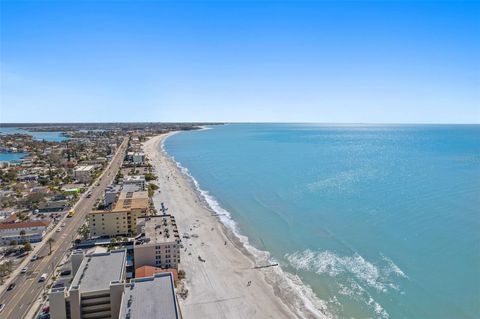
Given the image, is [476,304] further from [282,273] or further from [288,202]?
[288,202]

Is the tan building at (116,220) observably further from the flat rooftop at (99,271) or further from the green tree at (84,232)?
the flat rooftop at (99,271)

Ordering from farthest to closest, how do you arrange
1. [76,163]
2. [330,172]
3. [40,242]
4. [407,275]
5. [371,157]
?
[371,157] → [76,163] → [330,172] → [40,242] → [407,275]

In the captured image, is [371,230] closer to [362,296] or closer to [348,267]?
[348,267]

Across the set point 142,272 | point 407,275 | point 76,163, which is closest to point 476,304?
point 407,275

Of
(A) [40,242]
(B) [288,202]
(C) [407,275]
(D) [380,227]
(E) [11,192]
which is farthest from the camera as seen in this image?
(E) [11,192]

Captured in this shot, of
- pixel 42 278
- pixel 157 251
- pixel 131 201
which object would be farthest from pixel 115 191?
pixel 157 251

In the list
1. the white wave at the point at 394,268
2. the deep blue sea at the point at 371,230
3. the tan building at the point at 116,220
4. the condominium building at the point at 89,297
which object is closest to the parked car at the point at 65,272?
the condominium building at the point at 89,297
